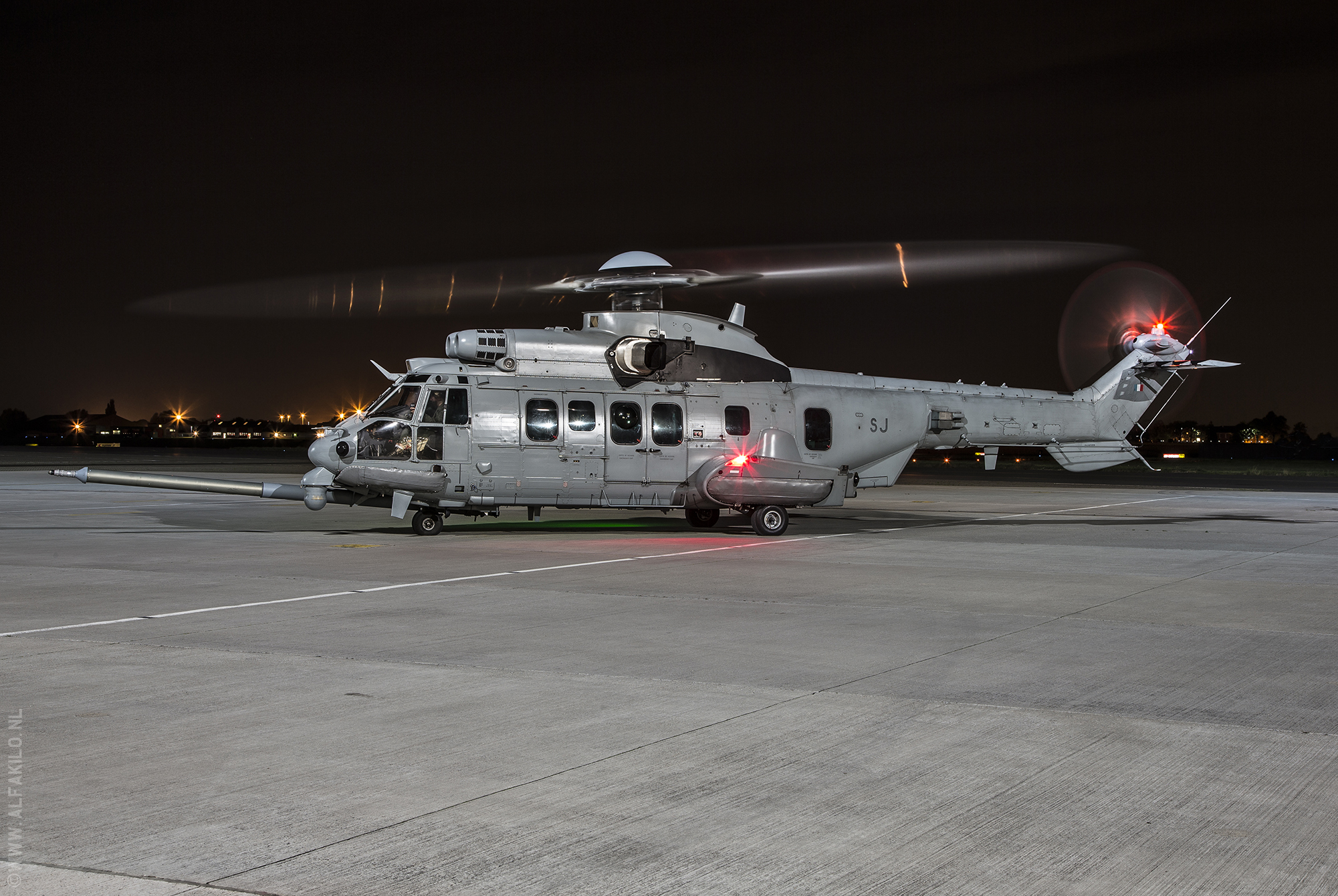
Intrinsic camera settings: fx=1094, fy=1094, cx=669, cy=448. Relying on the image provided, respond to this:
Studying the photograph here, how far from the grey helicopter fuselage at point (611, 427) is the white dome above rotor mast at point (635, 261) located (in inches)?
115

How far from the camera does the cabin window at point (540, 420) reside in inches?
720

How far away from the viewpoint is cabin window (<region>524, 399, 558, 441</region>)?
18.3m

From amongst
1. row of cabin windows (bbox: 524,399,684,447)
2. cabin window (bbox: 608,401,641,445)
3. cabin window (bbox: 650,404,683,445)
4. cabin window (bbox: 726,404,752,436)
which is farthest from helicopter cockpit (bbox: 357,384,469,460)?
cabin window (bbox: 726,404,752,436)

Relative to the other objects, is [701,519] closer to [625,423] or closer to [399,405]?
[625,423]

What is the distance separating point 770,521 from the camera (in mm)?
18953

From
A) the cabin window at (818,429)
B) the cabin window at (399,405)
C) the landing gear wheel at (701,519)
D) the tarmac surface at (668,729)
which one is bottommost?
the tarmac surface at (668,729)

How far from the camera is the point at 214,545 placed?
53.3ft

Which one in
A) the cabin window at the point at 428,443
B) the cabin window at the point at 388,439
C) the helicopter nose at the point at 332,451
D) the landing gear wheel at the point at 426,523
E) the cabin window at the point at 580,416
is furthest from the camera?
the cabin window at the point at 580,416

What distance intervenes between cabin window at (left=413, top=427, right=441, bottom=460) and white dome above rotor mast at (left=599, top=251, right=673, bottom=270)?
418 centimetres

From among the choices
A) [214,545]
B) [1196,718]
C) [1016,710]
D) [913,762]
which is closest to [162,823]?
[913,762]

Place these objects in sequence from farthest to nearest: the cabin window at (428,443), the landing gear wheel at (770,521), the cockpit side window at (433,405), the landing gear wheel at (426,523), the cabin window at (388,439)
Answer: the landing gear wheel at (770,521), the landing gear wheel at (426,523), the cockpit side window at (433,405), the cabin window at (428,443), the cabin window at (388,439)

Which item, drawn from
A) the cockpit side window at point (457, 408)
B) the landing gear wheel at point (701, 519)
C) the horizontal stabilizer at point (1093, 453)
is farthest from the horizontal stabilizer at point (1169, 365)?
the cockpit side window at point (457, 408)

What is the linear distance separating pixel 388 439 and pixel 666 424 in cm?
471

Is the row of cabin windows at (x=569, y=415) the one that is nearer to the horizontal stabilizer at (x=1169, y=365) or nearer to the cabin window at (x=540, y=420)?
the cabin window at (x=540, y=420)
